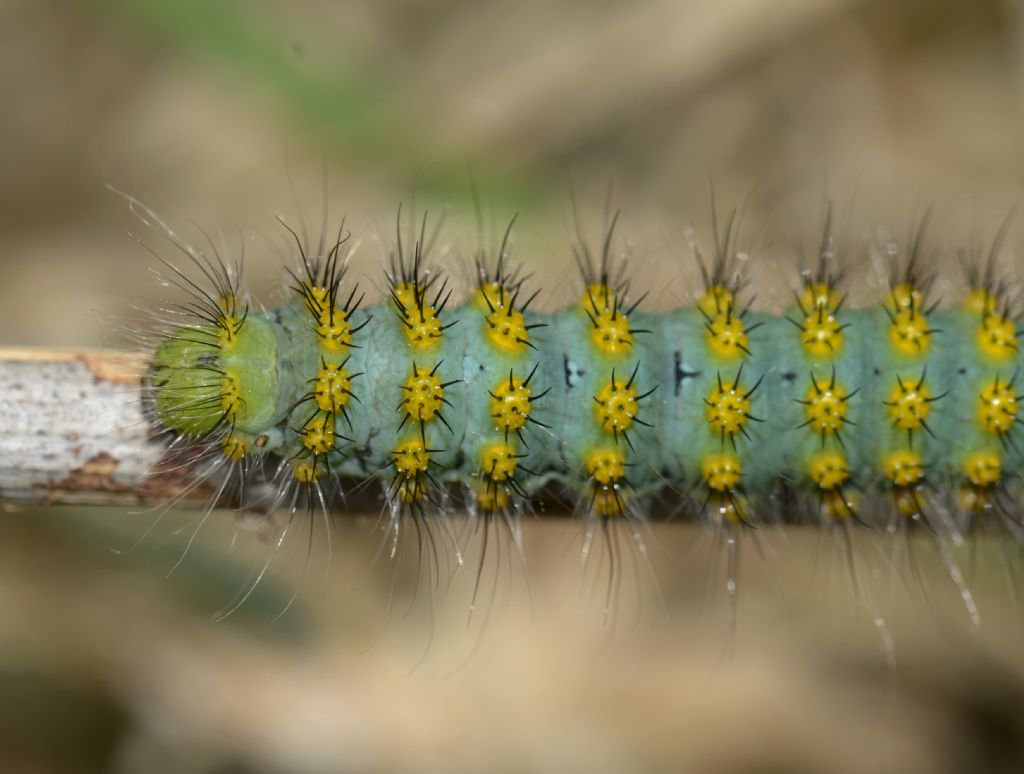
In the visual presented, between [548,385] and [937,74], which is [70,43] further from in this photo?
[937,74]

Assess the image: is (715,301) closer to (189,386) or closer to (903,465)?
(903,465)

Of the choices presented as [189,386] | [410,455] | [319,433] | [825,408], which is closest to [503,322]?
[410,455]

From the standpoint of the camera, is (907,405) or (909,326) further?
(909,326)

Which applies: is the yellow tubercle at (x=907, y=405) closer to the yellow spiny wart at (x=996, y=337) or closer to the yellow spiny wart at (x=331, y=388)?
the yellow spiny wart at (x=996, y=337)

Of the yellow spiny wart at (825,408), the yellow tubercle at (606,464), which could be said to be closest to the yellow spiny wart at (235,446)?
the yellow tubercle at (606,464)

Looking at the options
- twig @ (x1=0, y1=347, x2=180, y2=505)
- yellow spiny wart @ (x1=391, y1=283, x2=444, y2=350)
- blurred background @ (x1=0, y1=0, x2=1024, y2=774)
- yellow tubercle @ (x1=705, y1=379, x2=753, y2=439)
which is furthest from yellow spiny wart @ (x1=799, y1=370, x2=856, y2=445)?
twig @ (x1=0, y1=347, x2=180, y2=505)

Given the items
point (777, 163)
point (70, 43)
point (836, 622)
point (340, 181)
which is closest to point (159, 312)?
point (340, 181)
